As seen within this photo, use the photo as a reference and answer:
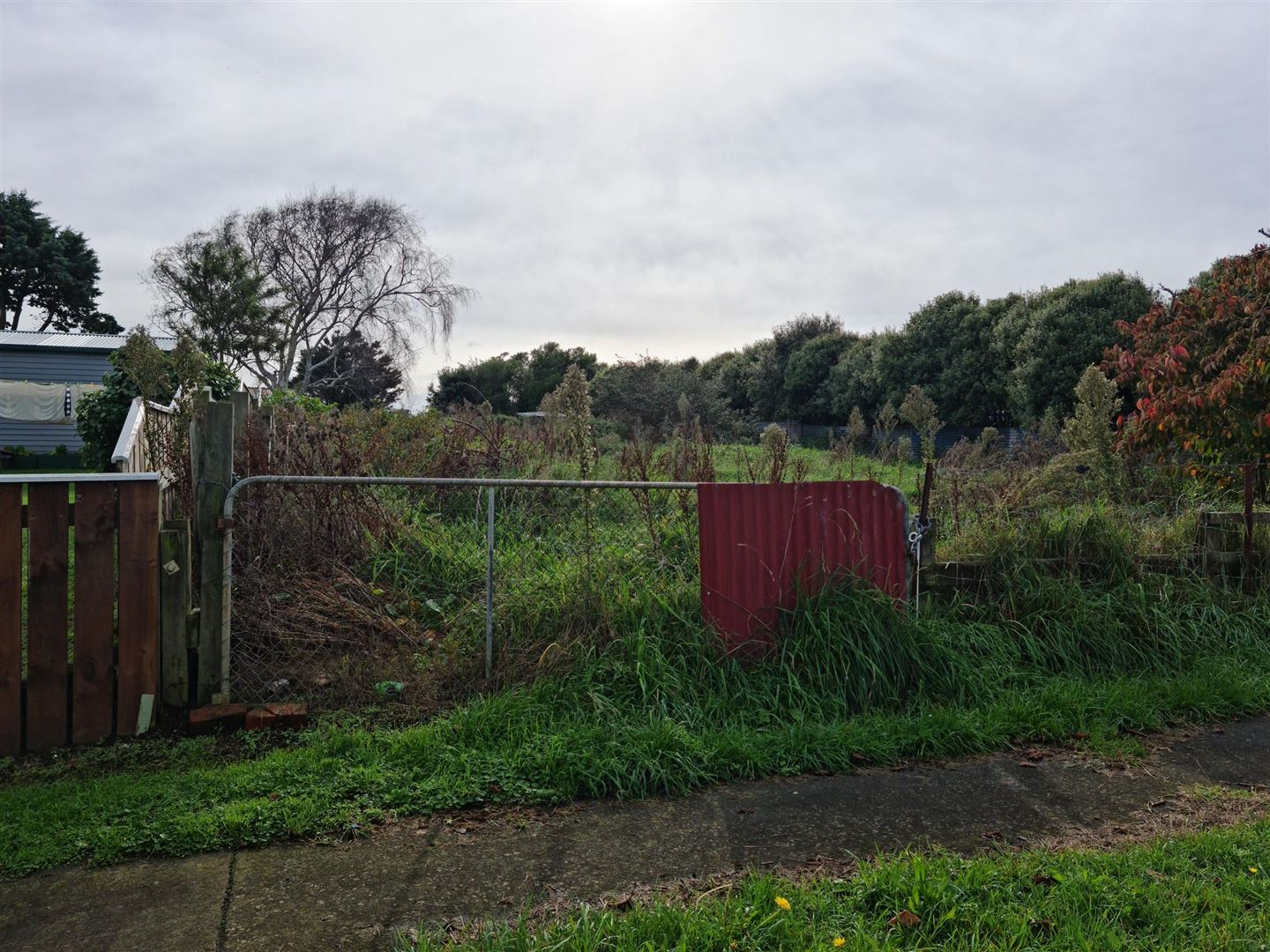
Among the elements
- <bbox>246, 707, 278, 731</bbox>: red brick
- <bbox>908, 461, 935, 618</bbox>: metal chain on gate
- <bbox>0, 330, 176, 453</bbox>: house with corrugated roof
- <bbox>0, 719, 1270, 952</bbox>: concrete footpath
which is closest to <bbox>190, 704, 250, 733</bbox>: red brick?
<bbox>246, 707, 278, 731</bbox>: red brick

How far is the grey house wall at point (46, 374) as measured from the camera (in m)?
22.1

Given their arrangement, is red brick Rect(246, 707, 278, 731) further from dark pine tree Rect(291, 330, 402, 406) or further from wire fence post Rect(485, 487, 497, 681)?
dark pine tree Rect(291, 330, 402, 406)

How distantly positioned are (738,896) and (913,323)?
25.4 m

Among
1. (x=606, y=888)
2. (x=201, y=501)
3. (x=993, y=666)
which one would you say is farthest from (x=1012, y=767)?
(x=201, y=501)

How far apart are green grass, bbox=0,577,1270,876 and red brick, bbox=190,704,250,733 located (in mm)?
309

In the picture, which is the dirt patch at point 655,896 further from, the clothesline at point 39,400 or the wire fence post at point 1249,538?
the clothesline at point 39,400

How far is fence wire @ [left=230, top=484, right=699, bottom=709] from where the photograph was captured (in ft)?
15.2

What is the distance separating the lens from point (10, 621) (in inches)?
154

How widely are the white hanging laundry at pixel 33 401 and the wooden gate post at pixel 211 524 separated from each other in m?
21.7

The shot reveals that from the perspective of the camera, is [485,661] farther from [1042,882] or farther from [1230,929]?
[1230,929]

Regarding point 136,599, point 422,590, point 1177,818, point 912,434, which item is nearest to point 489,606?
point 422,590

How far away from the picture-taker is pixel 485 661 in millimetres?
4672

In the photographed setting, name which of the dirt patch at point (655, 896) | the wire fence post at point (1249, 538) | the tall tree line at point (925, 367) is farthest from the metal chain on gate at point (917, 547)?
→ the tall tree line at point (925, 367)

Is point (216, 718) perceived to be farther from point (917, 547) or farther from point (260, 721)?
point (917, 547)
